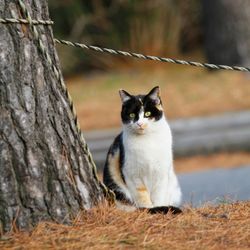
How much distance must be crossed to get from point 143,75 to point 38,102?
37.2 feet

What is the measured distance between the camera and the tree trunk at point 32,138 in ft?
16.2

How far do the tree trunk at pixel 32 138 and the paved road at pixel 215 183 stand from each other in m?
3.13

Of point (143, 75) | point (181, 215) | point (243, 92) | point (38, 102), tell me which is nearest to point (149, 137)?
point (181, 215)

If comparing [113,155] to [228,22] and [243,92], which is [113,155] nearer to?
[243,92]

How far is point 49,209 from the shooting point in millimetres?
5035

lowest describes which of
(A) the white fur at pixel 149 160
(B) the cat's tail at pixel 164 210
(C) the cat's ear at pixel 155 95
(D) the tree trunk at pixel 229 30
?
(B) the cat's tail at pixel 164 210

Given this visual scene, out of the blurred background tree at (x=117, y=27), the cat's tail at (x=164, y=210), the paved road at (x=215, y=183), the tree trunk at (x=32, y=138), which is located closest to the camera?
the tree trunk at (x=32, y=138)

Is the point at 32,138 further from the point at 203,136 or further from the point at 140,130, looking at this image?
the point at 203,136

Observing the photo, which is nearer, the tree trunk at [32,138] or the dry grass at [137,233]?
the dry grass at [137,233]

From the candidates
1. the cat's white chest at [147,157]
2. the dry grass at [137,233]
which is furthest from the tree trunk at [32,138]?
the cat's white chest at [147,157]

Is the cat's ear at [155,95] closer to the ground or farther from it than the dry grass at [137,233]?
farther from it

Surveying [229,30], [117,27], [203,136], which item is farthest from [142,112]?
[117,27]

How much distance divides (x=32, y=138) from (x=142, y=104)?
167cm

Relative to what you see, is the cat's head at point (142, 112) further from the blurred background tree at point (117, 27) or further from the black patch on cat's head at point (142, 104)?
the blurred background tree at point (117, 27)
